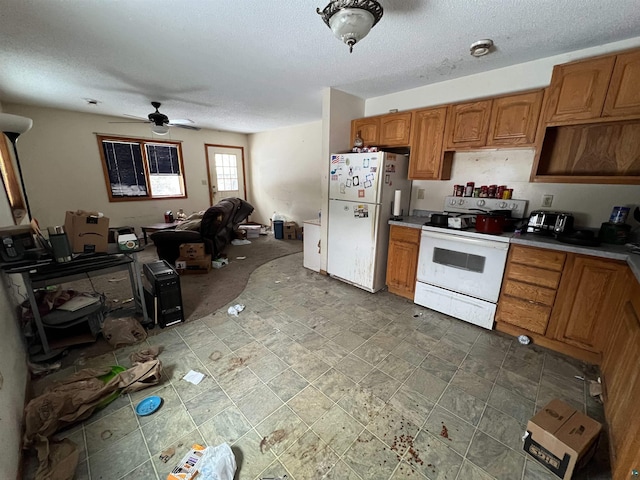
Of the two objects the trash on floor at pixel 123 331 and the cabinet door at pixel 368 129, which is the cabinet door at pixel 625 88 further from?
the trash on floor at pixel 123 331

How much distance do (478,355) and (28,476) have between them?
2863 millimetres

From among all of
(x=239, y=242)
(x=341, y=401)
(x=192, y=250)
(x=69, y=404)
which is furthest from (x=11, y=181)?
(x=341, y=401)

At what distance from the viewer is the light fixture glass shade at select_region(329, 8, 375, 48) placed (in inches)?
53.3

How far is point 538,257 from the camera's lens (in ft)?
6.92

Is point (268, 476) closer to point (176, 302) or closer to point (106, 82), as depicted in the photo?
point (176, 302)

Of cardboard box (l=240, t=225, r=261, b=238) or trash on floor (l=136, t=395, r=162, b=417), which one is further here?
cardboard box (l=240, t=225, r=261, b=238)

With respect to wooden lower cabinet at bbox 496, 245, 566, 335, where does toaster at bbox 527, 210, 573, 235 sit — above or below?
above

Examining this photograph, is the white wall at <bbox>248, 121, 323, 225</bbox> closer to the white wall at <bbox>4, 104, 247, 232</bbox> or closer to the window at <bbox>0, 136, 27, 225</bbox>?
the white wall at <bbox>4, 104, 247, 232</bbox>

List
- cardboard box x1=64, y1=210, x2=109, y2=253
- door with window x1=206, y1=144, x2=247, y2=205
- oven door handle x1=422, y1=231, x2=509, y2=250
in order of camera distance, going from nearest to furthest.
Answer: cardboard box x1=64, y1=210, x2=109, y2=253 → oven door handle x1=422, y1=231, x2=509, y2=250 → door with window x1=206, y1=144, x2=247, y2=205

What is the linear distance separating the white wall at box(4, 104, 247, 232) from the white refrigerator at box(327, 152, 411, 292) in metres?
4.44

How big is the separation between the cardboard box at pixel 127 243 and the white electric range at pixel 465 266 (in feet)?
9.03

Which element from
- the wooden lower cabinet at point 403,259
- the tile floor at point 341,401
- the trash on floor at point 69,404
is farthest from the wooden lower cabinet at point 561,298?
the trash on floor at point 69,404

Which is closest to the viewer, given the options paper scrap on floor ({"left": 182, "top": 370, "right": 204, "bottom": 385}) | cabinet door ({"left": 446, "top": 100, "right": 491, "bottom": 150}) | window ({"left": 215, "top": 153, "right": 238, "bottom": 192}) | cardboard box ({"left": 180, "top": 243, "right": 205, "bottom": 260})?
paper scrap on floor ({"left": 182, "top": 370, "right": 204, "bottom": 385})

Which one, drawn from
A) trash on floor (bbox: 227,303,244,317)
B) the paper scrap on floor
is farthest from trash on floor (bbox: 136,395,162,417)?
trash on floor (bbox: 227,303,244,317)
